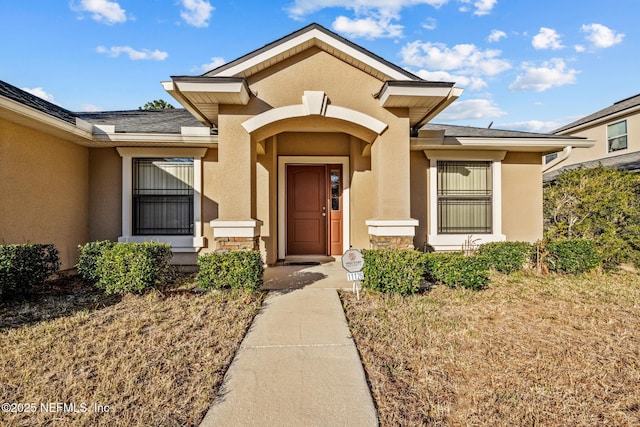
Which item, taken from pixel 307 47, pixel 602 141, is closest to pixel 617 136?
pixel 602 141

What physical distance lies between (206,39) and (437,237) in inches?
396

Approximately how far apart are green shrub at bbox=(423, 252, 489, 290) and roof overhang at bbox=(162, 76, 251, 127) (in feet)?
13.5

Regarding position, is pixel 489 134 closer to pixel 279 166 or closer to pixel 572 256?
pixel 572 256

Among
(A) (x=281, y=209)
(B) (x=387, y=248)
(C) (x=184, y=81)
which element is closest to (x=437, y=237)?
(B) (x=387, y=248)

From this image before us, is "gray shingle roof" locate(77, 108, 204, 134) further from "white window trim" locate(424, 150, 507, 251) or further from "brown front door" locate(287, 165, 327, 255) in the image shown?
"white window trim" locate(424, 150, 507, 251)

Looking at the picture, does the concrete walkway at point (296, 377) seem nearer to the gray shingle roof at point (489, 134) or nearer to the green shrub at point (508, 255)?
the green shrub at point (508, 255)

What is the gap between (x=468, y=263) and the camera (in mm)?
5297

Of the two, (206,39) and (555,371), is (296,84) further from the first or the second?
(206,39)

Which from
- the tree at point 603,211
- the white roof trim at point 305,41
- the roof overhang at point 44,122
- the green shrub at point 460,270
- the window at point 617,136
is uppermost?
the window at point 617,136

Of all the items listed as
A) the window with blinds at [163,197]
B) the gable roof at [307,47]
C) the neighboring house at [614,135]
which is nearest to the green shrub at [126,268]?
the window with blinds at [163,197]

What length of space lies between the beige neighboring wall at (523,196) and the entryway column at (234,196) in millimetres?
6417

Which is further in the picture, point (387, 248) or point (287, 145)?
point (287, 145)

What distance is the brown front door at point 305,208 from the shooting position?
8.41 metres

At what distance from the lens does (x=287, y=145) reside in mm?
8078
